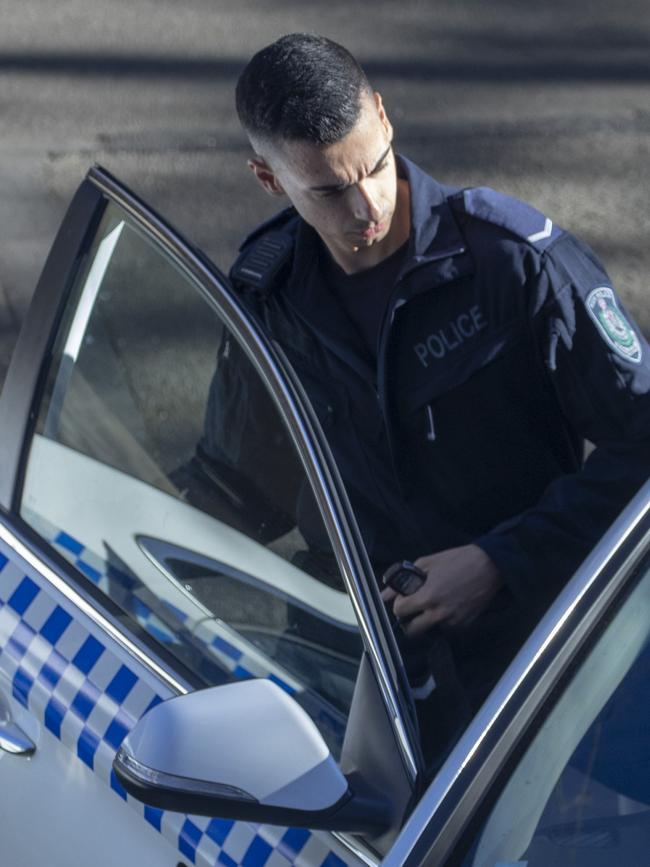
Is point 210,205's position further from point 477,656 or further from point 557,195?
point 477,656

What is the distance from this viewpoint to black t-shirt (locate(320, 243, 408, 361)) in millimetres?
1949

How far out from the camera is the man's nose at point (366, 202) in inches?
71.3

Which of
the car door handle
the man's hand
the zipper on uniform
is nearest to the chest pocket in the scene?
the zipper on uniform

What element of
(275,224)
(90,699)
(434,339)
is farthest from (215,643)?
(275,224)

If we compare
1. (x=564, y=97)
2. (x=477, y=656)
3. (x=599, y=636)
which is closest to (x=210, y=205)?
(x=564, y=97)

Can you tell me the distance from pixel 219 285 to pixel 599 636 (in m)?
0.68

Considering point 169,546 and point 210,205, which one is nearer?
point 169,546

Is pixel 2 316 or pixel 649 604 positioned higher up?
pixel 2 316

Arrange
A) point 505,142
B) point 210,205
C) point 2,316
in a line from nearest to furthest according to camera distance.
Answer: point 2,316
point 210,205
point 505,142

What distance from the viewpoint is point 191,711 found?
1301 millimetres

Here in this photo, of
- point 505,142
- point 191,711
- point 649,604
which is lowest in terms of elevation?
point 649,604

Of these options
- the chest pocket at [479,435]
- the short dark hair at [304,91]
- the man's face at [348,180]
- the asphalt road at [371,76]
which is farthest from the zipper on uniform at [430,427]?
the asphalt road at [371,76]

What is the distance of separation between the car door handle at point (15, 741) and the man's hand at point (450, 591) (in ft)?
1.74

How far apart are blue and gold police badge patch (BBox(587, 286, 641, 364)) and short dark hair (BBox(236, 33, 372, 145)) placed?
422mm
